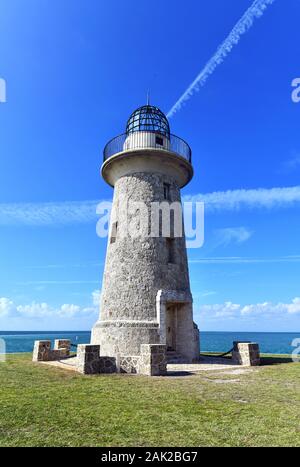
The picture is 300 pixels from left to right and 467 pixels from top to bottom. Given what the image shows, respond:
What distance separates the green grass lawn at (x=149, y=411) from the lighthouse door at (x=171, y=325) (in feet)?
18.2

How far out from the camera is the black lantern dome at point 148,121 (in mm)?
16609

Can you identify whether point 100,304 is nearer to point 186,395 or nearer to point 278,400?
point 186,395

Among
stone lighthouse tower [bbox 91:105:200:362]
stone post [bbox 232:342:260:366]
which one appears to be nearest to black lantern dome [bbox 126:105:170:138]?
stone lighthouse tower [bbox 91:105:200:362]

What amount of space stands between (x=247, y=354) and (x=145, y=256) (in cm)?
566

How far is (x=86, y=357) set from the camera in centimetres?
1034

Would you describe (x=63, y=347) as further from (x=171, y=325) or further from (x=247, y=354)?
(x=247, y=354)

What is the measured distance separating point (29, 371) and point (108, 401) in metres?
5.37

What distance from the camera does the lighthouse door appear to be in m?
15.2

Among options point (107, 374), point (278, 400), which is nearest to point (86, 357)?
point (107, 374)

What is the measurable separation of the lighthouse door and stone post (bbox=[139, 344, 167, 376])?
182 inches

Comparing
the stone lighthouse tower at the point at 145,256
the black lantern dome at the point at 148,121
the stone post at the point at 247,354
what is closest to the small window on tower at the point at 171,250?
the stone lighthouse tower at the point at 145,256

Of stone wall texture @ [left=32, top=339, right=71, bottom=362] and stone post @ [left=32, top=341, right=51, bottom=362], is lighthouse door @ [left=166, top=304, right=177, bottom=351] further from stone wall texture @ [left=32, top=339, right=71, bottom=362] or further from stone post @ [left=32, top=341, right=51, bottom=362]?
stone post @ [left=32, top=341, right=51, bottom=362]

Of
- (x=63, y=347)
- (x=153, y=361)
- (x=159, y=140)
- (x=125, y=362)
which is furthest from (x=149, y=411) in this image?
(x=159, y=140)
